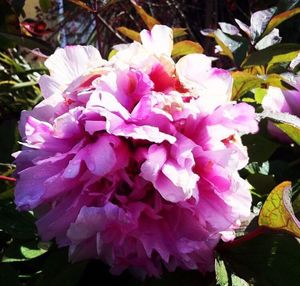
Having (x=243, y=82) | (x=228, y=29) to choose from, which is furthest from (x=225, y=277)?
(x=228, y=29)

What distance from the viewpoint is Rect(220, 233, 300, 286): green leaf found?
508 mm

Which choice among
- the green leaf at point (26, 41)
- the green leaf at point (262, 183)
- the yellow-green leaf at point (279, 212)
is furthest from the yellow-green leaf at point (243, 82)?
the green leaf at point (26, 41)

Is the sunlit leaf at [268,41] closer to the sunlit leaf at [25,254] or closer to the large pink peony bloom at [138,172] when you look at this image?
the large pink peony bloom at [138,172]

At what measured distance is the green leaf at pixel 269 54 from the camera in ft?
2.49

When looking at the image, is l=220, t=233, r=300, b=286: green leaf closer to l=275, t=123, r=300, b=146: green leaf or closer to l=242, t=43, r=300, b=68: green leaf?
l=275, t=123, r=300, b=146: green leaf

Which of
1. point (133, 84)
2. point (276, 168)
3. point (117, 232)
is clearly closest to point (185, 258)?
point (117, 232)

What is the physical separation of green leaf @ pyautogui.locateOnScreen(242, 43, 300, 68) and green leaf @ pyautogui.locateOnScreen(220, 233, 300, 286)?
0.30m

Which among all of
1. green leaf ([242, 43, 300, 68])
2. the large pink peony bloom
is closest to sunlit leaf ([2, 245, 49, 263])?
the large pink peony bloom

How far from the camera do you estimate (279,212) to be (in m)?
0.49

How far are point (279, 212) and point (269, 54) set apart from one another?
0.32m

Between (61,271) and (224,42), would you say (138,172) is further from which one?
(224,42)

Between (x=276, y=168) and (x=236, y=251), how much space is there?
250mm

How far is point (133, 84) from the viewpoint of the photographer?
548mm

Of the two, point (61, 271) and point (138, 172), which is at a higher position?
point (138, 172)
